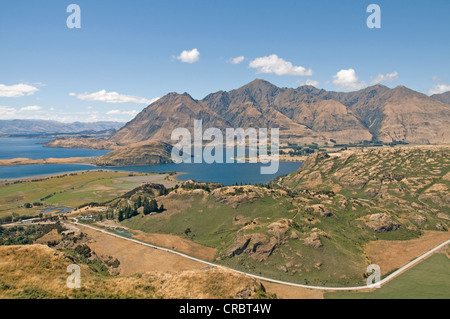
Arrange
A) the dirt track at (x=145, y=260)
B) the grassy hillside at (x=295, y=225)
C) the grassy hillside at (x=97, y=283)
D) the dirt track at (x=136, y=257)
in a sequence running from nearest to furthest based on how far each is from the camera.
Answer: the grassy hillside at (x=97, y=283), the dirt track at (x=145, y=260), the dirt track at (x=136, y=257), the grassy hillside at (x=295, y=225)

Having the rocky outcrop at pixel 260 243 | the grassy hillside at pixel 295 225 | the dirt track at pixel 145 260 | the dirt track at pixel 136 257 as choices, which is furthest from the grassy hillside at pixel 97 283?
the rocky outcrop at pixel 260 243

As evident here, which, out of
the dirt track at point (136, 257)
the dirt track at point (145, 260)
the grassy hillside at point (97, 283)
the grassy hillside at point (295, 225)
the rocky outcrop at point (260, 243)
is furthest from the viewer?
the rocky outcrop at point (260, 243)

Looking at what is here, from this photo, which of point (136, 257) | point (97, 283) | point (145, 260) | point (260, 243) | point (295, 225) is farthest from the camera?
point (295, 225)

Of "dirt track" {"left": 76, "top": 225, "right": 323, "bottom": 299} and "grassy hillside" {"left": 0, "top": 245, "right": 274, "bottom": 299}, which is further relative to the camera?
"dirt track" {"left": 76, "top": 225, "right": 323, "bottom": 299}

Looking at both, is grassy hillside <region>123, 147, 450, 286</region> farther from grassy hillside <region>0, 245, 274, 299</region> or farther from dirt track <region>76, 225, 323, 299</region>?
grassy hillside <region>0, 245, 274, 299</region>

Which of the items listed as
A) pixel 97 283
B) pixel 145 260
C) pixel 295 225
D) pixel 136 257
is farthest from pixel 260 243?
pixel 97 283

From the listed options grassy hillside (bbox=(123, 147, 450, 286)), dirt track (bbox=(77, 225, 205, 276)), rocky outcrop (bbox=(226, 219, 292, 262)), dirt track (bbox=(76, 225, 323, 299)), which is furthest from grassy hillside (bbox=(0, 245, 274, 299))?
rocky outcrop (bbox=(226, 219, 292, 262))

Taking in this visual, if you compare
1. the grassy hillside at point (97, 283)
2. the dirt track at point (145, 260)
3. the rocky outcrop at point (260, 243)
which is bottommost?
the dirt track at point (145, 260)

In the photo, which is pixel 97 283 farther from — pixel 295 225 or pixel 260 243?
pixel 295 225

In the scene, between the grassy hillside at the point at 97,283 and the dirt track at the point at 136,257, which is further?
the dirt track at the point at 136,257

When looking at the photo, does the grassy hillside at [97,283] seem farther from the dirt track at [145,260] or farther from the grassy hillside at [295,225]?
the grassy hillside at [295,225]
